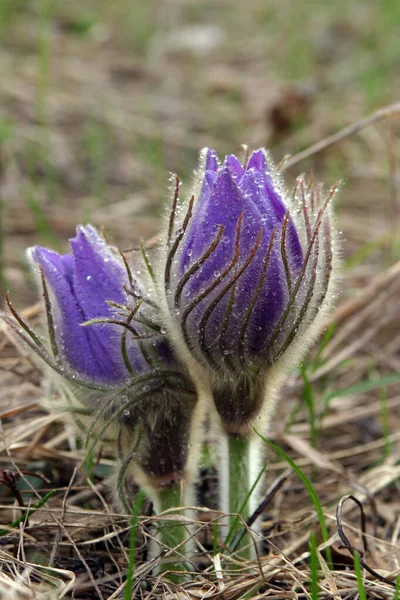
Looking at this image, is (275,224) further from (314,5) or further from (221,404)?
(314,5)

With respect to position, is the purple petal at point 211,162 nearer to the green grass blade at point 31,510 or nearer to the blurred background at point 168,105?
the green grass blade at point 31,510

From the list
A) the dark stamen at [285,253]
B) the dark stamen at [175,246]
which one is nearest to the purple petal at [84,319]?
the dark stamen at [175,246]

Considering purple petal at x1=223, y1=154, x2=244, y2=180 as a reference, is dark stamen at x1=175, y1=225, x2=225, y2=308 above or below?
below

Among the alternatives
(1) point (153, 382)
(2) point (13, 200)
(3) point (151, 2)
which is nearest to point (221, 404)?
(1) point (153, 382)

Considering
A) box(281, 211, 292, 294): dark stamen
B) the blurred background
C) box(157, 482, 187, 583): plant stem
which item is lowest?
box(157, 482, 187, 583): plant stem

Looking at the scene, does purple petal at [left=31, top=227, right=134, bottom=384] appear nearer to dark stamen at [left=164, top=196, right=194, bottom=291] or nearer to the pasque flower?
the pasque flower

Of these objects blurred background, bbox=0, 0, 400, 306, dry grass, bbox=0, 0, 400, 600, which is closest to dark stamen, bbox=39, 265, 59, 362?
dry grass, bbox=0, 0, 400, 600
